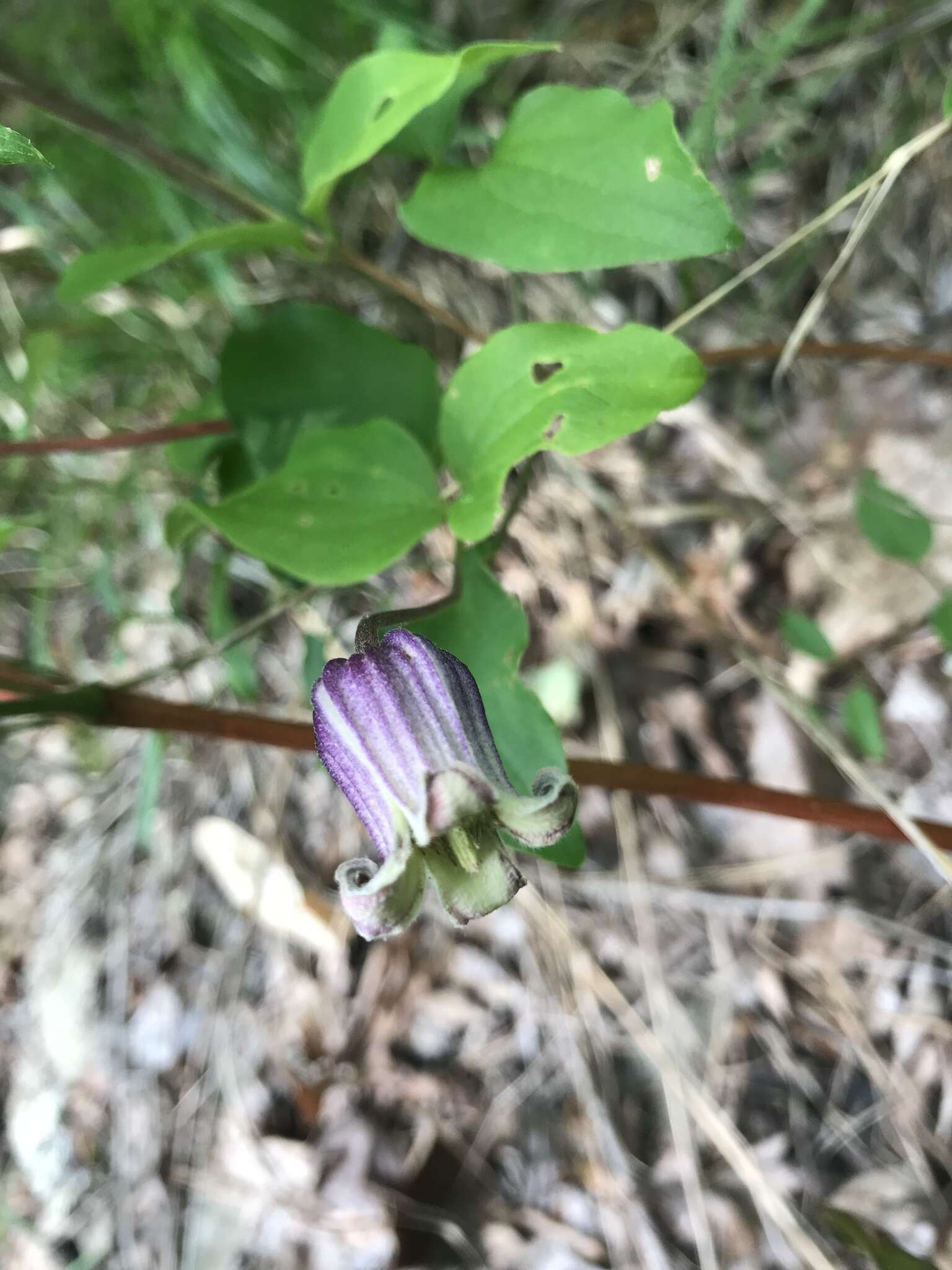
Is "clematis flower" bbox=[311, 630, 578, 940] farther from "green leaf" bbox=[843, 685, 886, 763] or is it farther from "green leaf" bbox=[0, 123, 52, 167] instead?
"green leaf" bbox=[843, 685, 886, 763]

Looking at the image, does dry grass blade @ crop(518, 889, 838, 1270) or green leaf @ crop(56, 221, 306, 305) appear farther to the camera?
dry grass blade @ crop(518, 889, 838, 1270)

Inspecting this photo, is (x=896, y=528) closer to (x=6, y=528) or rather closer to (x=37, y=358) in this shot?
(x=6, y=528)

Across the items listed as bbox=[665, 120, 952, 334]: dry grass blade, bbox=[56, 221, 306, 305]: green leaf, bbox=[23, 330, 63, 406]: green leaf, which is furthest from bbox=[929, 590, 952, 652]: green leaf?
bbox=[23, 330, 63, 406]: green leaf

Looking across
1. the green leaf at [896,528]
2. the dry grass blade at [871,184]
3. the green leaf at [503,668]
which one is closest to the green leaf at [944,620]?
the green leaf at [896,528]

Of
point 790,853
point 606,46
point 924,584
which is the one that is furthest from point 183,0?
point 790,853

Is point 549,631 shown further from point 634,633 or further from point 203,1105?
point 203,1105

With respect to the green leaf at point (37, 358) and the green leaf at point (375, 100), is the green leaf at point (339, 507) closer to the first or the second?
the green leaf at point (375, 100)
